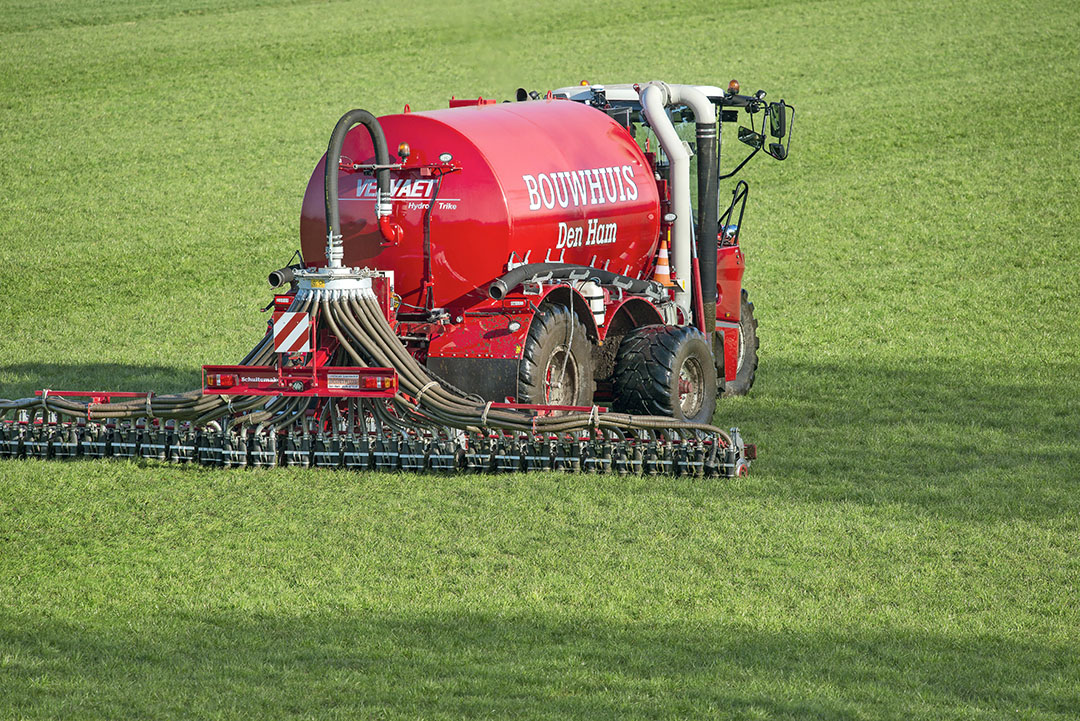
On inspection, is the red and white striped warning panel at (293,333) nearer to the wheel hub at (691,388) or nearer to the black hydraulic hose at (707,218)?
the wheel hub at (691,388)

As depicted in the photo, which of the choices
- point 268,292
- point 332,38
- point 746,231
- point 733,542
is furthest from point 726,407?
point 332,38

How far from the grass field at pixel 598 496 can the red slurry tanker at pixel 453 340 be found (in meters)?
0.37

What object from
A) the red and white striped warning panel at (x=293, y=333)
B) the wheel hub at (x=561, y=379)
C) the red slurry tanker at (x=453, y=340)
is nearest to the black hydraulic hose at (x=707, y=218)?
the red slurry tanker at (x=453, y=340)

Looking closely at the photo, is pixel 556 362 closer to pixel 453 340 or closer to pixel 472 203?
pixel 453 340

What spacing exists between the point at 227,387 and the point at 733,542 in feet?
12.6

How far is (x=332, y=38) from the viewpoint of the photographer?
34.2 m

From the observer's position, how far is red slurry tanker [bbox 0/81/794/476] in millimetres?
10227

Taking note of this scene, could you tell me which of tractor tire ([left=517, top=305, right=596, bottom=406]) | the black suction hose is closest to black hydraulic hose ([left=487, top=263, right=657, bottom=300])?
the black suction hose

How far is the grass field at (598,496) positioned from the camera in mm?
6512

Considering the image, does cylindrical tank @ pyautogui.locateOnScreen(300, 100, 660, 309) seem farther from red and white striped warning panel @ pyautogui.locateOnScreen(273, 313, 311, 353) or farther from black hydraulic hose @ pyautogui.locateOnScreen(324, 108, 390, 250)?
red and white striped warning panel @ pyautogui.locateOnScreen(273, 313, 311, 353)

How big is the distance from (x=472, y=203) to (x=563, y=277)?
994 mm

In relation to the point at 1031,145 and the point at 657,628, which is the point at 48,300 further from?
the point at 1031,145

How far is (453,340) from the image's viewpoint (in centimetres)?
1086

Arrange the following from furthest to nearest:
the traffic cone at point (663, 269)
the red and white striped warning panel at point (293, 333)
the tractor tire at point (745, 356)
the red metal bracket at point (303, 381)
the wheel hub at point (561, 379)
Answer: the tractor tire at point (745, 356)
the traffic cone at point (663, 269)
the wheel hub at point (561, 379)
the red and white striped warning panel at point (293, 333)
the red metal bracket at point (303, 381)
